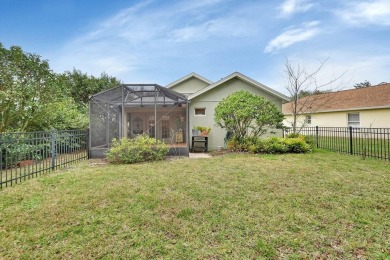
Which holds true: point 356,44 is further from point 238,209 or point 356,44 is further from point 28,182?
point 28,182

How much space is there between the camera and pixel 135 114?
48.3 feet

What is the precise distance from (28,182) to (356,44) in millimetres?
18527

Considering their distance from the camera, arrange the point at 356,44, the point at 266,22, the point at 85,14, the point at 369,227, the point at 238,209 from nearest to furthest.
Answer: the point at 369,227 → the point at 238,209 → the point at 85,14 → the point at 266,22 → the point at 356,44

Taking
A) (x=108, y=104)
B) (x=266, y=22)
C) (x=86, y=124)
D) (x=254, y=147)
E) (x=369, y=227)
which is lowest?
(x=369, y=227)

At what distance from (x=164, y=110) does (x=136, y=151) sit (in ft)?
19.2

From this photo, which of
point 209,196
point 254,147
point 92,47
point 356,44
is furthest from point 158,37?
point 356,44

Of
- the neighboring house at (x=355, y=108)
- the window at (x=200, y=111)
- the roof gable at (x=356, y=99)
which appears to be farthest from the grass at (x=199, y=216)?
the roof gable at (x=356, y=99)

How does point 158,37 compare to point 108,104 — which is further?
point 158,37

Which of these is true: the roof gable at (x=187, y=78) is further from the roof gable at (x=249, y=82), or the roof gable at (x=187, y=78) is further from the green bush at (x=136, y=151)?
the green bush at (x=136, y=151)

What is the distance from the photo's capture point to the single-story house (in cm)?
1059

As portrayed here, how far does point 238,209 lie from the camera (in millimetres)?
4168

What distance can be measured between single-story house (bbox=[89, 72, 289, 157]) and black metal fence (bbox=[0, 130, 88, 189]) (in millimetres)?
1071

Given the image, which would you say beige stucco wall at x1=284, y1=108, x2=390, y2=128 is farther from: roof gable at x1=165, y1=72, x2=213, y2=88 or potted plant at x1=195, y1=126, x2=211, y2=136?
potted plant at x1=195, y1=126, x2=211, y2=136

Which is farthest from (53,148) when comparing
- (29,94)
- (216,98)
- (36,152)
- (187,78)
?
(187,78)
